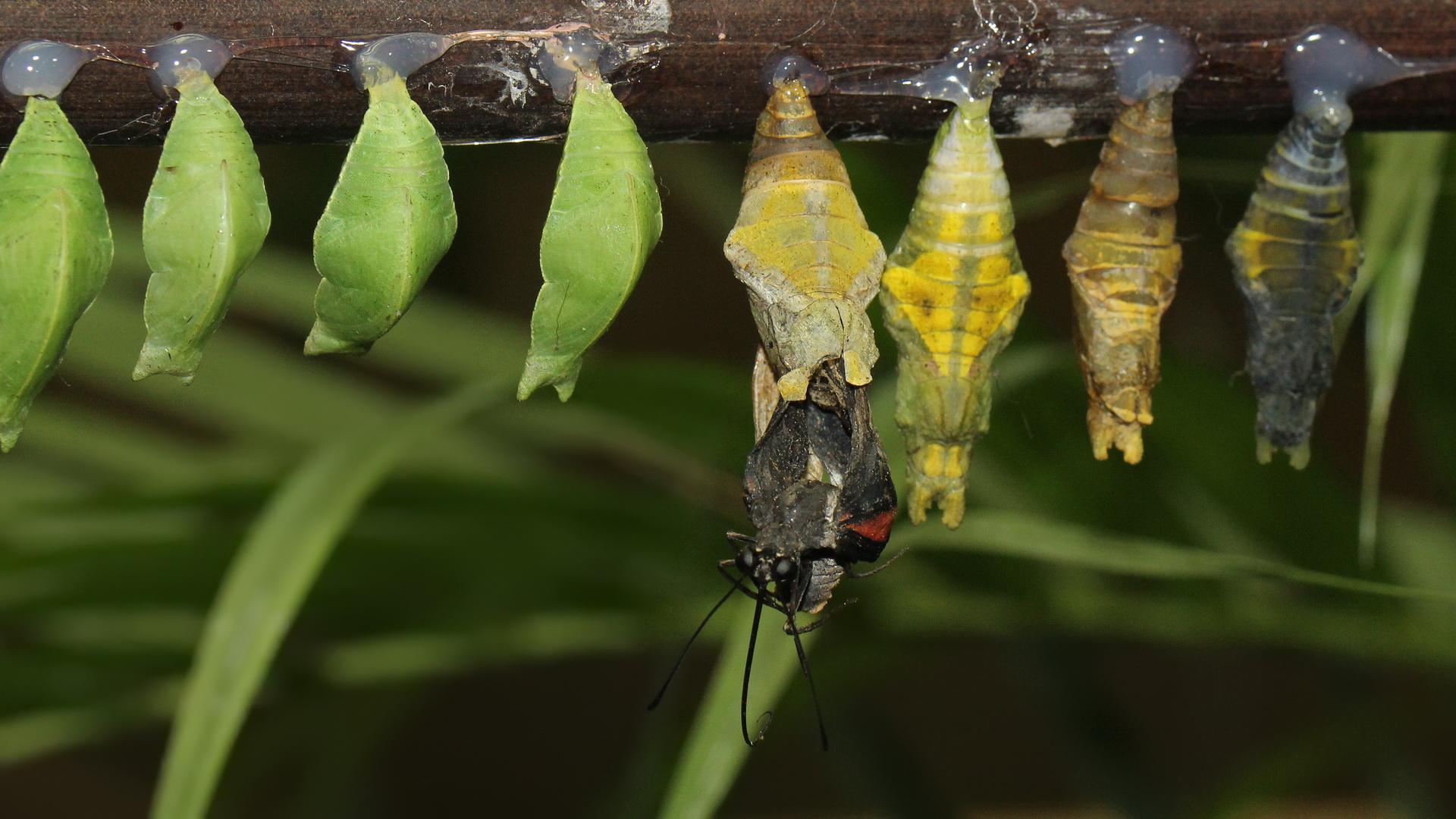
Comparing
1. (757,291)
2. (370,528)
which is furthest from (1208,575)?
(370,528)

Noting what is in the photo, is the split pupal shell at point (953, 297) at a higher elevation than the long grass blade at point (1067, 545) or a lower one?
higher

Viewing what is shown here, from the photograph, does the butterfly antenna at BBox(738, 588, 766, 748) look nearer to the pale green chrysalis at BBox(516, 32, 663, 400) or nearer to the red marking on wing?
the red marking on wing

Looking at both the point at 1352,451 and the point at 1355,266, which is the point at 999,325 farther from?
the point at 1352,451

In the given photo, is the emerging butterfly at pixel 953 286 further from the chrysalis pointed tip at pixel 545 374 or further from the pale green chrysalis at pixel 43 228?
the pale green chrysalis at pixel 43 228

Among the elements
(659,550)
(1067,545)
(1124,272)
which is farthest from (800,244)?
(659,550)

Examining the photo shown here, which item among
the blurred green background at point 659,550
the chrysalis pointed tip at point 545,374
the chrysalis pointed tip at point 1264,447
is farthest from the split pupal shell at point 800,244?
the chrysalis pointed tip at point 1264,447

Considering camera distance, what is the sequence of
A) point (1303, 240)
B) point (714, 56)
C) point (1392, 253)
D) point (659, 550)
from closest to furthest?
point (714, 56)
point (1303, 240)
point (1392, 253)
point (659, 550)

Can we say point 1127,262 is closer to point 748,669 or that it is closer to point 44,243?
point 748,669

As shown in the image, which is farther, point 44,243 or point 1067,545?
point 1067,545
